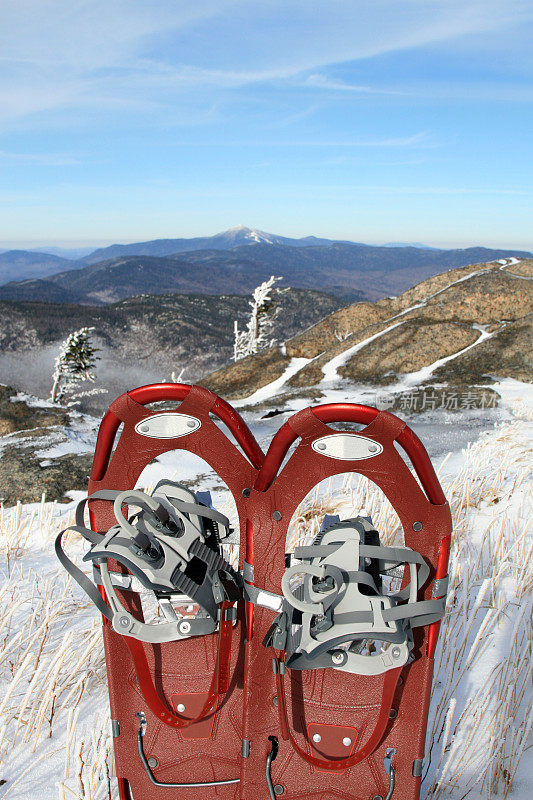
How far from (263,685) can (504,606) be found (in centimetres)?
184

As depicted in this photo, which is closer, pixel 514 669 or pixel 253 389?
pixel 514 669

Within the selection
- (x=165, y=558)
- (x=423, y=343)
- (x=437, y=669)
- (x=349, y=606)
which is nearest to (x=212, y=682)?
(x=165, y=558)

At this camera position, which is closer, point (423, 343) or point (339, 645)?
point (339, 645)

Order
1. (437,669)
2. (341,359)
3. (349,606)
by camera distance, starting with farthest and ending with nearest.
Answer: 1. (341,359)
2. (437,669)
3. (349,606)

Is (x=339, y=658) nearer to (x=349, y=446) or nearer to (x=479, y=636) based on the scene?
(x=349, y=446)

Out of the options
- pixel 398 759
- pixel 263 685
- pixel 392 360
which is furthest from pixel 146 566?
pixel 392 360

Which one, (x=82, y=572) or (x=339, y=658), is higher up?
(x=82, y=572)

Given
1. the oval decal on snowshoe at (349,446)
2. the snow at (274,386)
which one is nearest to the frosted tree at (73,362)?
the snow at (274,386)

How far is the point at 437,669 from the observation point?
9.34 feet

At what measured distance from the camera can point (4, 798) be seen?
2176 mm

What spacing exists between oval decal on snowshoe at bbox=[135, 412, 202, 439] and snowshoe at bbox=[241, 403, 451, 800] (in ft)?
1.35

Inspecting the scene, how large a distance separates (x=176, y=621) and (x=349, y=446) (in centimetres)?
102

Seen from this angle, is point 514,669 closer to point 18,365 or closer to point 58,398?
point 58,398

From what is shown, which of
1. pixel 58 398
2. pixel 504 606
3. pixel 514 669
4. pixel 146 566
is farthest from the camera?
pixel 58 398
